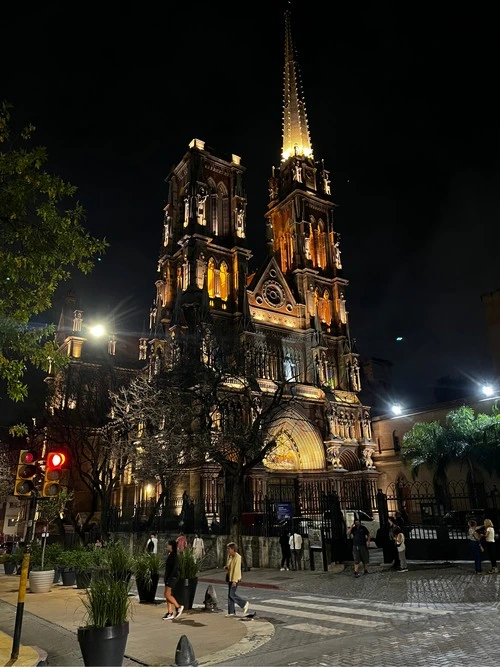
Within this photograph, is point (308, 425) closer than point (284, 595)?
No

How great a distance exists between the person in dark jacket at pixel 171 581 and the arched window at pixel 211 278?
3500cm

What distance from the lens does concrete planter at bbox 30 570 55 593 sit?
1462 cm

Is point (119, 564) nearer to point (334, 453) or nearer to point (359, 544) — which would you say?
point (359, 544)

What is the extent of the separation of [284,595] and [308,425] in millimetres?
30797

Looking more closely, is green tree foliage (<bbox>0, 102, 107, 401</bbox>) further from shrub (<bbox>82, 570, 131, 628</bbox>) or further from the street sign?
the street sign

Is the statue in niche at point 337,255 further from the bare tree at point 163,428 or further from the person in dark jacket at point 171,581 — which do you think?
the person in dark jacket at point 171,581

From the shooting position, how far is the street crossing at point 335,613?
9.05 m

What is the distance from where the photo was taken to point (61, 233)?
432 inches

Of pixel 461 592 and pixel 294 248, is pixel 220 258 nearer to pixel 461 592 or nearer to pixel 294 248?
pixel 294 248

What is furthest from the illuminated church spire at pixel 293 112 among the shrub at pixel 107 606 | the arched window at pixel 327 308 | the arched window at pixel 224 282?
the shrub at pixel 107 606

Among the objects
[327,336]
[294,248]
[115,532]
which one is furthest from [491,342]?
[115,532]

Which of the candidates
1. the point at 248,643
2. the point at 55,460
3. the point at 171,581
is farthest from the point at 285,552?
the point at 55,460

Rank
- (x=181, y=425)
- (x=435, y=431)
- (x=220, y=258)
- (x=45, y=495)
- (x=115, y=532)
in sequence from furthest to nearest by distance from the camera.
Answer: (x=220, y=258) < (x=435, y=431) < (x=115, y=532) < (x=181, y=425) < (x=45, y=495)

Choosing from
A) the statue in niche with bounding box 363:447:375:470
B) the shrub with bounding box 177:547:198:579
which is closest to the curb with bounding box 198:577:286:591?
the shrub with bounding box 177:547:198:579
